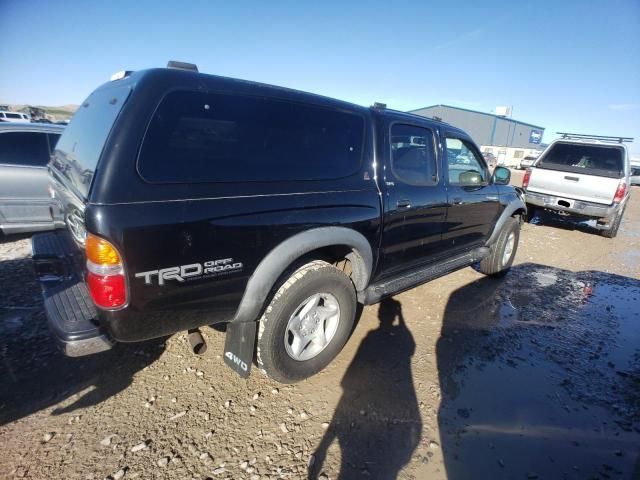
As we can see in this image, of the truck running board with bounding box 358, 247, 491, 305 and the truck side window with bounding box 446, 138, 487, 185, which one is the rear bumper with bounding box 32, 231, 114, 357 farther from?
the truck side window with bounding box 446, 138, 487, 185

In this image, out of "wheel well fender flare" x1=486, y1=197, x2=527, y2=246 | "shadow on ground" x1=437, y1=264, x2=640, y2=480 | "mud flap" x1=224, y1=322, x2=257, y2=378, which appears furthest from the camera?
"wheel well fender flare" x1=486, y1=197, x2=527, y2=246

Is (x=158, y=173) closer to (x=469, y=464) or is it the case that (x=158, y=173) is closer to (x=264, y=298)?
(x=264, y=298)

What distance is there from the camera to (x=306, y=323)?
2.50 metres

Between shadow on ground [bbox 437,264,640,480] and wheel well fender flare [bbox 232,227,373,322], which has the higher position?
wheel well fender flare [bbox 232,227,373,322]

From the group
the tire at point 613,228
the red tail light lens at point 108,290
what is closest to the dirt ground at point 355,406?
the red tail light lens at point 108,290

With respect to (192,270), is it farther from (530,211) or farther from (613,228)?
(530,211)

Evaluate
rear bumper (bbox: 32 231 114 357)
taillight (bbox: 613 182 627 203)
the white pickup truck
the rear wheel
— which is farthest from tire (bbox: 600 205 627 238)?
rear bumper (bbox: 32 231 114 357)

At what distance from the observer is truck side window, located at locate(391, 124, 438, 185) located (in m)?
2.91

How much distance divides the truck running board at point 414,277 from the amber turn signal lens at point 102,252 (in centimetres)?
185

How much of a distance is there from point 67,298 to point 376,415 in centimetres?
208

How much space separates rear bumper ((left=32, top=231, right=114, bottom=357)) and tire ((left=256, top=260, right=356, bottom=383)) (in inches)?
36.7

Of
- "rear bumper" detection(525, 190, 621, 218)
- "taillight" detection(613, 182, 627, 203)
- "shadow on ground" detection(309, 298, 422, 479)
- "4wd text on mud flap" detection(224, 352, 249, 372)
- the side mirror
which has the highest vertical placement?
the side mirror

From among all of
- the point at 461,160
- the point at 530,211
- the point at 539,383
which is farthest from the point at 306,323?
the point at 530,211

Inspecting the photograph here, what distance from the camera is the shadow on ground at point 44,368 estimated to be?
88.1 inches
